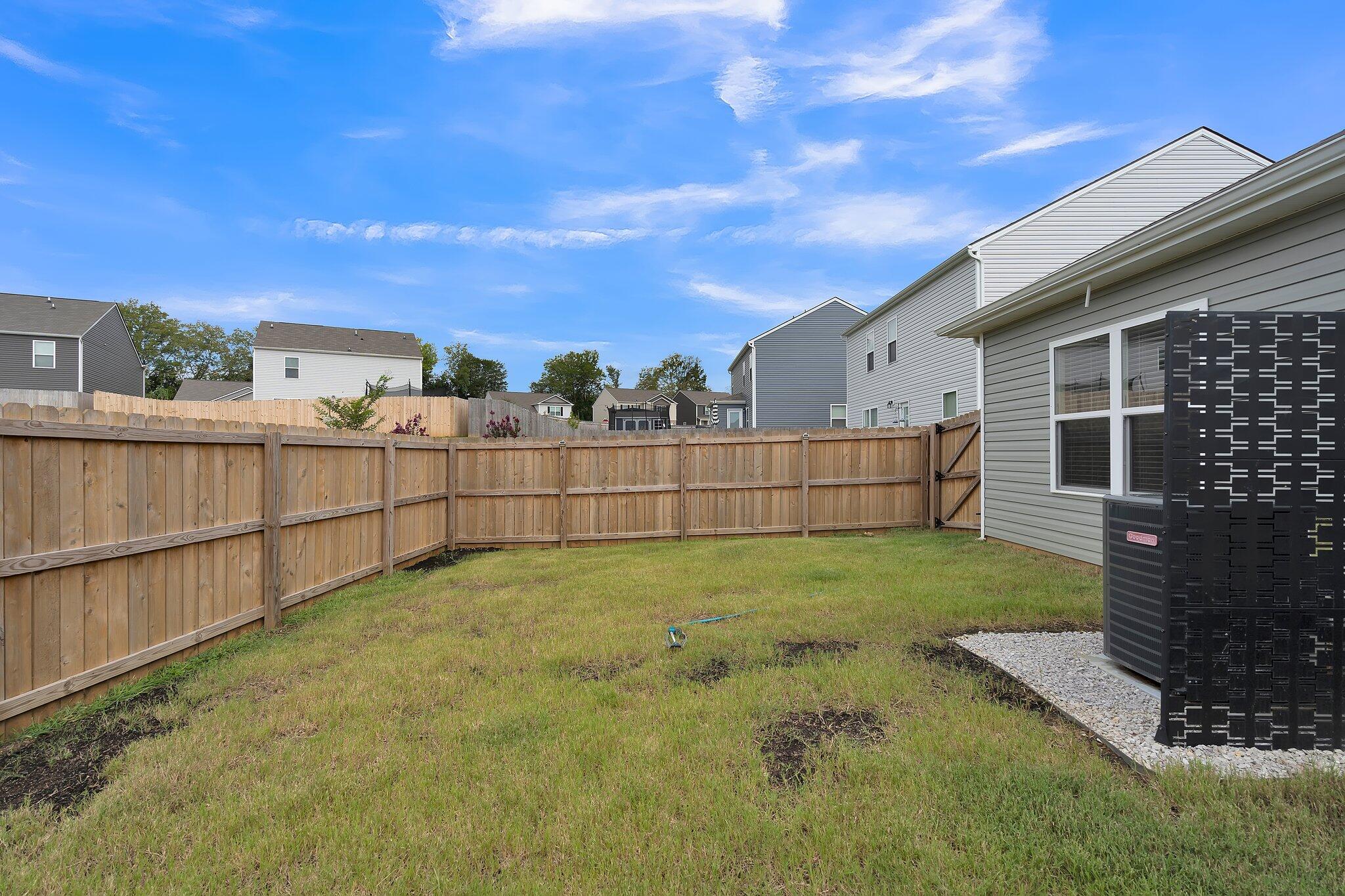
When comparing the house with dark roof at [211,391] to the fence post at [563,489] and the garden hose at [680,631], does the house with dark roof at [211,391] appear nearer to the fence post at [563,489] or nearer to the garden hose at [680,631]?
the fence post at [563,489]

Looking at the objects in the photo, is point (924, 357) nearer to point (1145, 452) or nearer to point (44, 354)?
point (1145, 452)

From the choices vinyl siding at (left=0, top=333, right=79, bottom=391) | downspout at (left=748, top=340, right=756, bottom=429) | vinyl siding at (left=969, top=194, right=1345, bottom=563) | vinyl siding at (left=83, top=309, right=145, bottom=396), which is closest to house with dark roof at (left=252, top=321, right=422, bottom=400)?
vinyl siding at (left=83, top=309, right=145, bottom=396)

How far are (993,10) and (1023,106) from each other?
2.74 m

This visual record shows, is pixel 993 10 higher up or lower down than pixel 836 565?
higher up

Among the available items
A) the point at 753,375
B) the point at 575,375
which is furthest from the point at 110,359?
the point at 575,375

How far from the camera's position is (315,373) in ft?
101

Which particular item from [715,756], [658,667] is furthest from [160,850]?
[658,667]

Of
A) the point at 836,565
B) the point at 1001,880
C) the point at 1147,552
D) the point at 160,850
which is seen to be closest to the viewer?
the point at 1001,880

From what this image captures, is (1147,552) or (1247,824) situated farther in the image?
(1147,552)

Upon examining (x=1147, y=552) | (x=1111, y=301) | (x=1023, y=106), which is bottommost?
(x=1147, y=552)

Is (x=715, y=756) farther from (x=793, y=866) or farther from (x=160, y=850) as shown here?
(x=160, y=850)

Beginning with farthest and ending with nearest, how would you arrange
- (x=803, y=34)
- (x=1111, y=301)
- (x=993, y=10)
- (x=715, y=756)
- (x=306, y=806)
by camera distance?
(x=803, y=34) → (x=993, y=10) → (x=1111, y=301) → (x=715, y=756) → (x=306, y=806)

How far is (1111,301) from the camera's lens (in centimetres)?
645

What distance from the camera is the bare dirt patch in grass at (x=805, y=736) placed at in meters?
2.59
